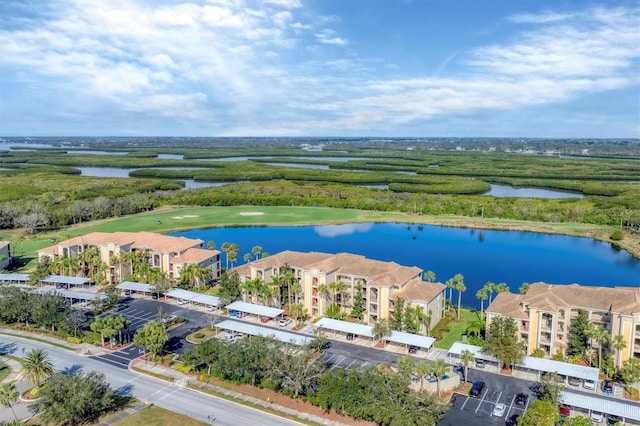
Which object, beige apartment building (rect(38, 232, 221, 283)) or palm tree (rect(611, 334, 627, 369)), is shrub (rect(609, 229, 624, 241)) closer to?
palm tree (rect(611, 334, 627, 369))

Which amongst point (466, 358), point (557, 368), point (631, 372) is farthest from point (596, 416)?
point (466, 358)

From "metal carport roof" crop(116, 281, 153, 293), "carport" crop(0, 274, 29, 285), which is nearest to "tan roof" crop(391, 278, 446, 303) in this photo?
"metal carport roof" crop(116, 281, 153, 293)

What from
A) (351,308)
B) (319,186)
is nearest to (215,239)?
(351,308)

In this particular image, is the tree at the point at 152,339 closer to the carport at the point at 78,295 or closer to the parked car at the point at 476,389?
the carport at the point at 78,295

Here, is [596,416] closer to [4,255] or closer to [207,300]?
[207,300]

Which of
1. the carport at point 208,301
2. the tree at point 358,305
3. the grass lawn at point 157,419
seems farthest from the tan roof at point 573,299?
the carport at point 208,301

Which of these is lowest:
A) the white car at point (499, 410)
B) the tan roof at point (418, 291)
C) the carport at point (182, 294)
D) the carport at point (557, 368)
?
the white car at point (499, 410)
